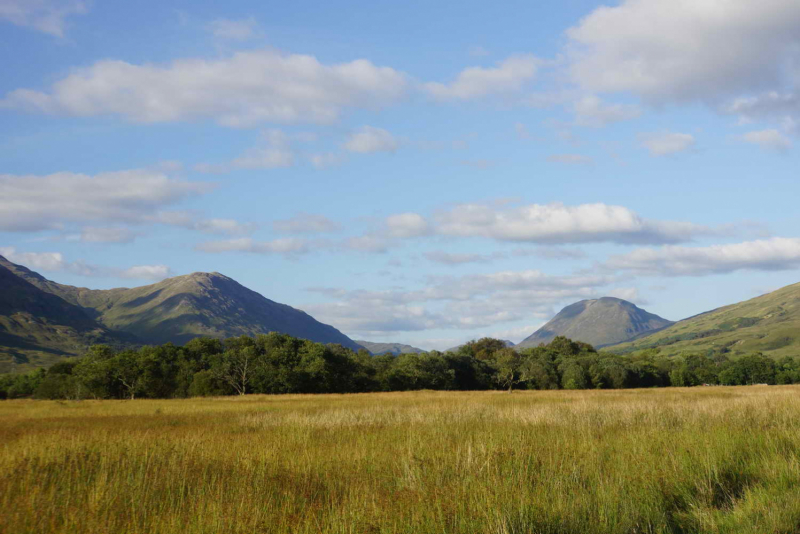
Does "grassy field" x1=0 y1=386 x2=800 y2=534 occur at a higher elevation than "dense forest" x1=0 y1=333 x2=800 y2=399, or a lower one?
higher

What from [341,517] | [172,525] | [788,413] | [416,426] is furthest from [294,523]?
[788,413]

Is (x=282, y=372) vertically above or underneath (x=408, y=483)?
underneath

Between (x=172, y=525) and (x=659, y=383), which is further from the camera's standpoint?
(x=659, y=383)

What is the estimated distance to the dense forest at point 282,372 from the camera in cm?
6275

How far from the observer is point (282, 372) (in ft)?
209

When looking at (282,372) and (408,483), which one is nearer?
(408,483)

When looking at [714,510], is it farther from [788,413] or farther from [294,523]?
[788,413]

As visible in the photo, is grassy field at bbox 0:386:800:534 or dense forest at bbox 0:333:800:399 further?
dense forest at bbox 0:333:800:399

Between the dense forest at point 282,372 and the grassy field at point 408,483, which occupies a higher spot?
the grassy field at point 408,483

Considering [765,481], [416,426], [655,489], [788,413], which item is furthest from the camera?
[788,413]

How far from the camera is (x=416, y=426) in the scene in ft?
52.9

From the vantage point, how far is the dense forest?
6275cm

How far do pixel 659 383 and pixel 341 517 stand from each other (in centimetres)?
10681

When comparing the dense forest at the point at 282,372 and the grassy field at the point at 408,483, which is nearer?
the grassy field at the point at 408,483
